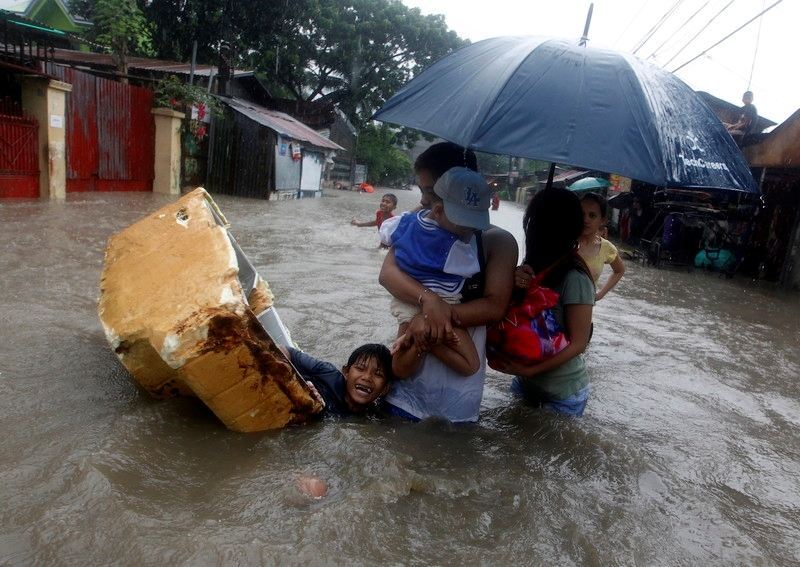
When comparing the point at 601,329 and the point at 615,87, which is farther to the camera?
the point at 601,329

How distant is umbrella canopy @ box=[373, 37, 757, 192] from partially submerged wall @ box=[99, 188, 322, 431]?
1095 mm

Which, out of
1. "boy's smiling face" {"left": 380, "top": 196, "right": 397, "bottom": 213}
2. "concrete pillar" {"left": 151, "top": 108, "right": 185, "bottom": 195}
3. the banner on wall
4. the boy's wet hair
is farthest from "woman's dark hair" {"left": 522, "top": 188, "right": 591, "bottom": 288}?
the banner on wall

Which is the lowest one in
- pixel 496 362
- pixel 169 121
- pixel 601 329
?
pixel 601 329

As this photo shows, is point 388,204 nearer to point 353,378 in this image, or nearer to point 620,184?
point 353,378

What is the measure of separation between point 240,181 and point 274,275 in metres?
12.2

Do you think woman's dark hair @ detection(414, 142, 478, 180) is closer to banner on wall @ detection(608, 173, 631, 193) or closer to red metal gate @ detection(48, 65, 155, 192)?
red metal gate @ detection(48, 65, 155, 192)

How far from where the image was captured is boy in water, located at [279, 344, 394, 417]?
2.82 metres

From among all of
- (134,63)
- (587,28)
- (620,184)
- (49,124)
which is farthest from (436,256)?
(134,63)

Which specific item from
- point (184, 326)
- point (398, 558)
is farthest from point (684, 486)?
point (184, 326)

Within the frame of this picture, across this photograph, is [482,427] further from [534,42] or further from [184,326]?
[534,42]

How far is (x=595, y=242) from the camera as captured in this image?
462 centimetres

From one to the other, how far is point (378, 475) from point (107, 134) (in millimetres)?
12999

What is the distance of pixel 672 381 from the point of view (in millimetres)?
5023

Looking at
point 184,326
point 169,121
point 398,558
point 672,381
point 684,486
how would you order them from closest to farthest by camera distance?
point 398,558
point 184,326
point 684,486
point 672,381
point 169,121
